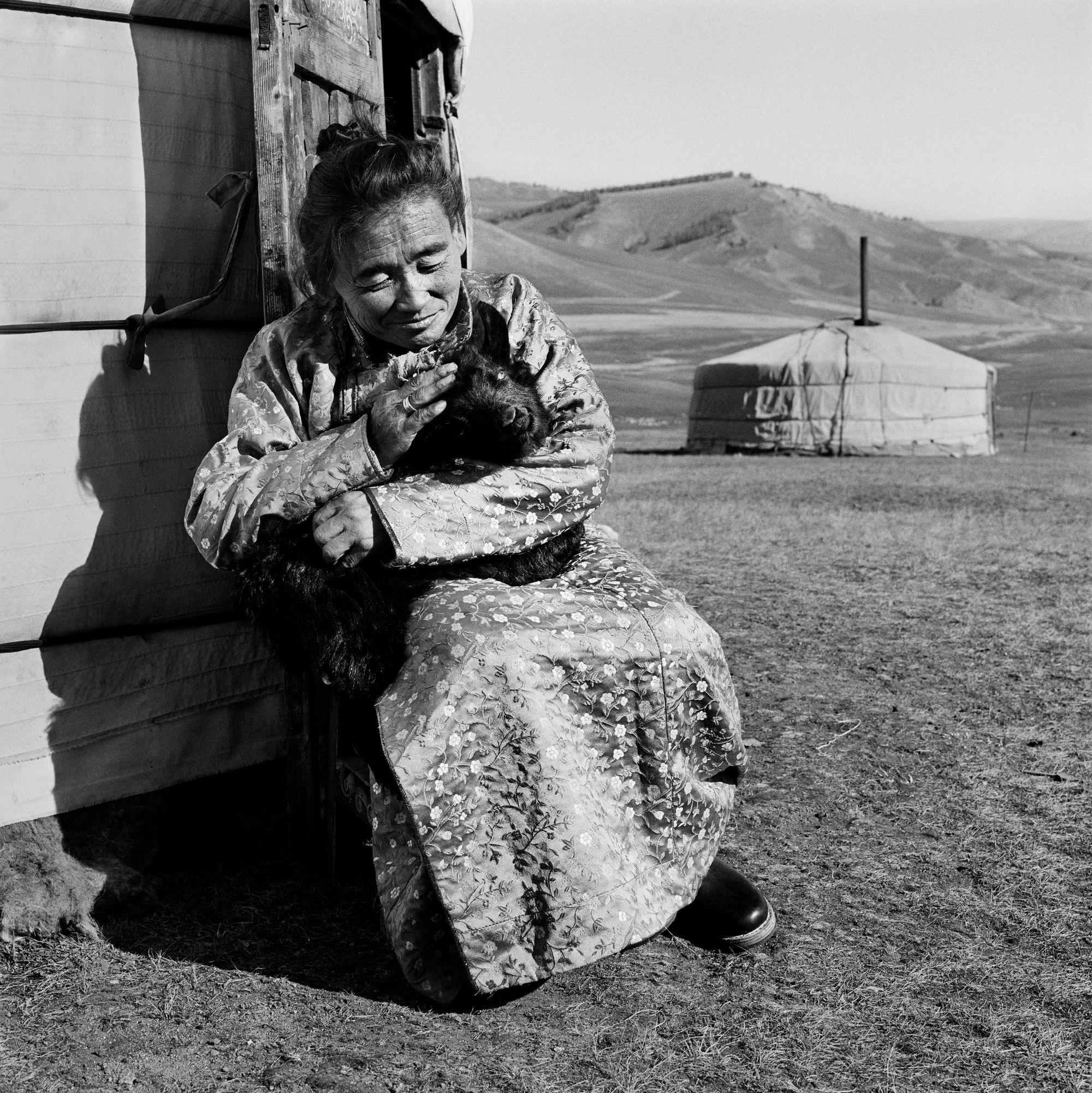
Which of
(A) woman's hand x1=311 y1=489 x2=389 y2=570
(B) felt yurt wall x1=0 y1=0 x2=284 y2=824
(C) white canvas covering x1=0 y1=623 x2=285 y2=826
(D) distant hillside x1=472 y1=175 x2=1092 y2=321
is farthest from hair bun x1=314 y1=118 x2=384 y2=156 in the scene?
(D) distant hillside x1=472 y1=175 x2=1092 y2=321

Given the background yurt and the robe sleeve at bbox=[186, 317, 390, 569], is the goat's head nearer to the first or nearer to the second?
the robe sleeve at bbox=[186, 317, 390, 569]

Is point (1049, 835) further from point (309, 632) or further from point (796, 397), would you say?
point (796, 397)

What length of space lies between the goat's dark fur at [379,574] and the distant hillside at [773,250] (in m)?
61.5

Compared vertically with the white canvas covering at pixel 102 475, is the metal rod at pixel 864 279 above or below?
above

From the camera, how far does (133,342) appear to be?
234cm

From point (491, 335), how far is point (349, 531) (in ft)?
1.53

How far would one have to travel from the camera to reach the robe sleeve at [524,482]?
6.41 feet

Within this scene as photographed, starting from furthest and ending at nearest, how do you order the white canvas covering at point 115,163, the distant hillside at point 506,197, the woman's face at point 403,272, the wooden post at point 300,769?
the distant hillside at point 506,197 → the wooden post at point 300,769 → the white canvas covering at point 115,163 → the woman's face at point 403,272

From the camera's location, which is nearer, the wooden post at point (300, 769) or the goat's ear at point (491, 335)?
the goat's ear at point (491, 335)

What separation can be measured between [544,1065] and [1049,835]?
1349 mm

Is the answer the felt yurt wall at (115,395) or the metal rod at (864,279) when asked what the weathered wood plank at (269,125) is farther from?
the metal rod at (864,279)

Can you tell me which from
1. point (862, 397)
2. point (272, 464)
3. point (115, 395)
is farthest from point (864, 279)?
point (272, 464)

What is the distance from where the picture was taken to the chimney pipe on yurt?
40.7ft

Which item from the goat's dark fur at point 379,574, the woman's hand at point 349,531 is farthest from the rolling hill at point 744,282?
the woman's hand at point 349,531
